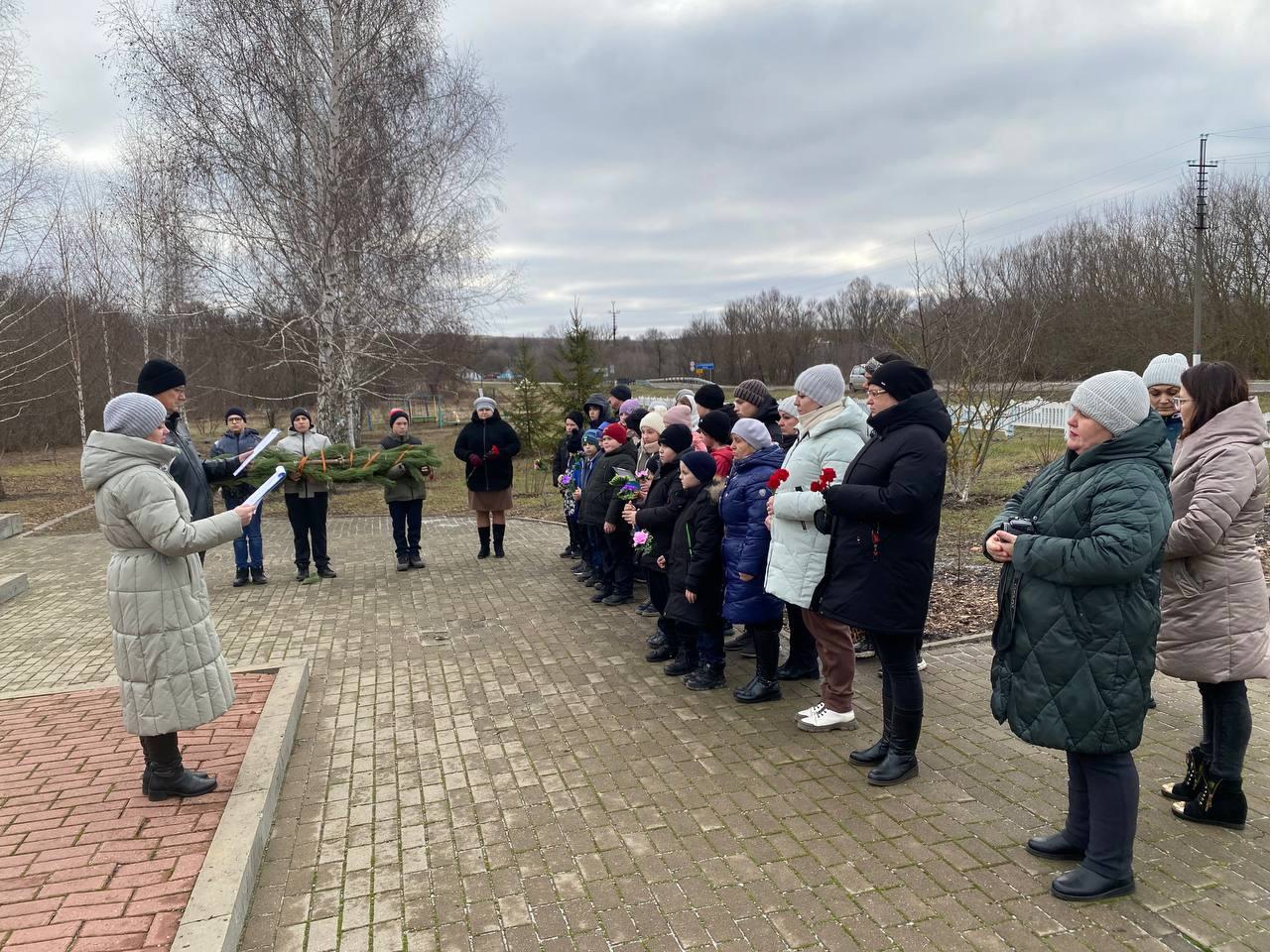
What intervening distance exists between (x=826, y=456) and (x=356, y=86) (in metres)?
15.8

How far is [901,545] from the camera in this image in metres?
3.62

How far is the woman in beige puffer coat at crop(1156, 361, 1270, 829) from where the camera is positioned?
318cm

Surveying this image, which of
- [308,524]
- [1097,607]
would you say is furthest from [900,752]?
[308,524]

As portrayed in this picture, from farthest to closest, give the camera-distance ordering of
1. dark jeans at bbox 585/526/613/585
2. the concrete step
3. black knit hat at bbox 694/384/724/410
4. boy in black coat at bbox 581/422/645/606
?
the concrete step, dark jeans at bbox 585/526/613/585, boy in black coat at bbox 581/422/645/606, black knit hat at bbox 694/384/724/410

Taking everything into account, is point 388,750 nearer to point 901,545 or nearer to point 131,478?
point 131,478

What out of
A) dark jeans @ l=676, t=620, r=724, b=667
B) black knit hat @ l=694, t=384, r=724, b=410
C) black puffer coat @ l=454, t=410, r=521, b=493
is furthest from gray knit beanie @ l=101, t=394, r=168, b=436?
black puffer coat @ l=454, t=410, r=521, b=493

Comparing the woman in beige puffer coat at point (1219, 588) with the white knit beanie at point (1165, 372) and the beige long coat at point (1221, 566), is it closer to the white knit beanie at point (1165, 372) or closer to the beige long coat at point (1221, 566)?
the beige long coat at point (1221, 566)

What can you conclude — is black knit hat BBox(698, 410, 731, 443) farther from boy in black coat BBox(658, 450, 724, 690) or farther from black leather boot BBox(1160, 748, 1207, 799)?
black leather boot BBox(1160, 748, 1207, 799)

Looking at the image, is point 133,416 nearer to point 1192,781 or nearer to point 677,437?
point 677,437

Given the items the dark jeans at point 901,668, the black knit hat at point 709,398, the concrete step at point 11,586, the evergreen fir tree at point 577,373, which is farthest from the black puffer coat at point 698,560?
the evergreen fir tree at point 577,373

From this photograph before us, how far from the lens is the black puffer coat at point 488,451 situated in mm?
9328

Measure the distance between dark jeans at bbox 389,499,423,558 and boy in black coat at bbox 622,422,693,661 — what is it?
414 centimetres

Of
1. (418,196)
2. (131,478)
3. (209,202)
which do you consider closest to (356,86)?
(418,196)

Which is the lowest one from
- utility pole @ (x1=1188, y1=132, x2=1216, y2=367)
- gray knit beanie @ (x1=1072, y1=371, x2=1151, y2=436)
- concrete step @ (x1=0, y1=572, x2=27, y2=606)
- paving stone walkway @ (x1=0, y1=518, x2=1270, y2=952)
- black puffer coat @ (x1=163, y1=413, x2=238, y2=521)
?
paving stone walkway @ (x1=0, y1=518, x2=1270, y2=952)
